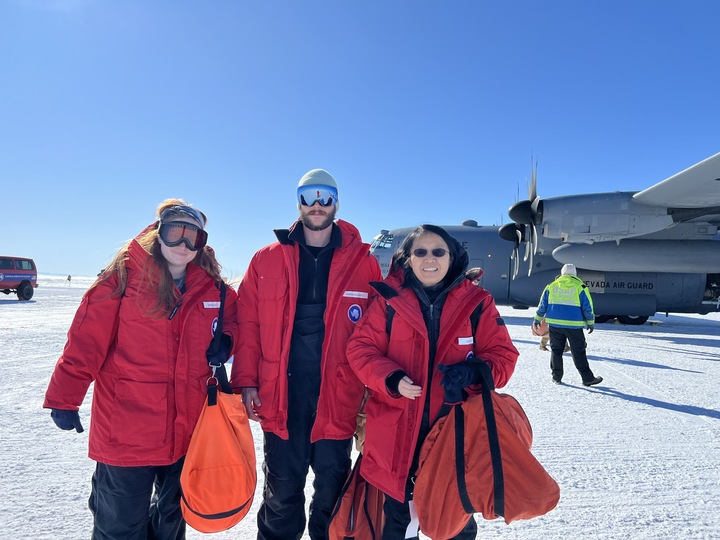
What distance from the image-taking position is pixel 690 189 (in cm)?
813

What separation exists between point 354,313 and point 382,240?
41.3 ft

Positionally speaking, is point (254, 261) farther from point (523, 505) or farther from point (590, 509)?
point (590, 509)

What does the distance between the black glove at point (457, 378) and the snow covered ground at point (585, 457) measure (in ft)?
3.78

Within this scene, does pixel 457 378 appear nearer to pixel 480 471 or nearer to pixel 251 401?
pixel 480 471

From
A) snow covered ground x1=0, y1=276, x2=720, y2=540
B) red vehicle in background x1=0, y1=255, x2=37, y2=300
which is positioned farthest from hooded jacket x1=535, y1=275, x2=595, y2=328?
red vehicle in background x1=0, y1=255, x2=37, y2=300

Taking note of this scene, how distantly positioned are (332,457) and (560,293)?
5.18 metres

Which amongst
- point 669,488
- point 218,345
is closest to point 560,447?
point 669,488

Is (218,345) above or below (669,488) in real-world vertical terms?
above

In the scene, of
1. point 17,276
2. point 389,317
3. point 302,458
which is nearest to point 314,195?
point 389,317

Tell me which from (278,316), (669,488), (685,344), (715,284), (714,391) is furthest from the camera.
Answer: (715,284)

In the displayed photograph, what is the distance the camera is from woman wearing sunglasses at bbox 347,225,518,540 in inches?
74.7

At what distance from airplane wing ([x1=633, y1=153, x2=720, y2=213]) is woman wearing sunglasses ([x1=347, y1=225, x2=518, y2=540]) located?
24.4 ft

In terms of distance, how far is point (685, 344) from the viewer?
31.6ft

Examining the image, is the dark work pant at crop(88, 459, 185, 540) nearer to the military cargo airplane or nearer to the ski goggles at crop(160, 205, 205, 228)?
the ski goggles at crop(160, 205, 205, 228)
